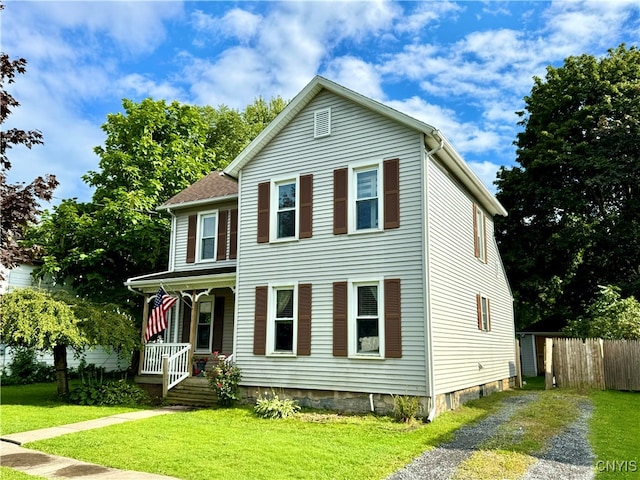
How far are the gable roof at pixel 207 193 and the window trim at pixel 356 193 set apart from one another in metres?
4.93

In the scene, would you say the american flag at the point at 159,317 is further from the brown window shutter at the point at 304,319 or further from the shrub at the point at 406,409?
the shrub at the point at 406,409

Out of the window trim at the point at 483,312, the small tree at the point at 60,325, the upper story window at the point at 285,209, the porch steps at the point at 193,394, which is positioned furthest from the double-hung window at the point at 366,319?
the small tree at the point at 60,325

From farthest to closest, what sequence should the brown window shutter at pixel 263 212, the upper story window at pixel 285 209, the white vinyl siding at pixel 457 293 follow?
the brown window shutter at pixel 263 212 → the upper story window at pixel 285 209 → the white vinyl siding at pixel 457 293

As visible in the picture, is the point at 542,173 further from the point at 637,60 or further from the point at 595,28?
the point at 595,28

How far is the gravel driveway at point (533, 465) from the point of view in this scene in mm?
6824

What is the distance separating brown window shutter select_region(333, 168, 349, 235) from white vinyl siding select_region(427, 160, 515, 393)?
217 centimetres

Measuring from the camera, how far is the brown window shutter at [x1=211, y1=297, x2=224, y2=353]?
55.0ft

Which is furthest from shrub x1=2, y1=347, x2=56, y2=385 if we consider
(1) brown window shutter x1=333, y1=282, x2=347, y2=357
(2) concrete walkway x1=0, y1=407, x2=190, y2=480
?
(1) brown window shutter x1=333, y1=282, x2=347, y2=357

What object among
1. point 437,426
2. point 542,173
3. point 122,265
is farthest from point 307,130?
point 542,173

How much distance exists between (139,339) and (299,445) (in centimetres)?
896

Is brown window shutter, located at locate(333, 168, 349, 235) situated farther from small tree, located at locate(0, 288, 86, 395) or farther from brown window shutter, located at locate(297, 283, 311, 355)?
small tree, located at locate(0, 288, 86, 395)

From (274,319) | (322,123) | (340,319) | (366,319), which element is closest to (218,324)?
(274,319)

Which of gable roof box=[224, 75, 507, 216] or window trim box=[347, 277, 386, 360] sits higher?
gable roof box=[224, 75, 507, 216]

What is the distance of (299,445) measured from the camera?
848 centimetres
